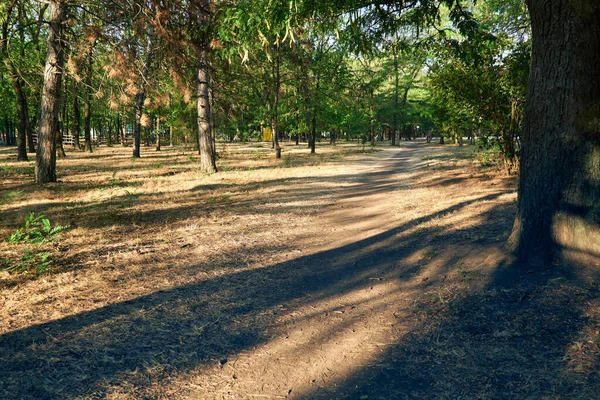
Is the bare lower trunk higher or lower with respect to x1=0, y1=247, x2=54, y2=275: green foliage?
higher

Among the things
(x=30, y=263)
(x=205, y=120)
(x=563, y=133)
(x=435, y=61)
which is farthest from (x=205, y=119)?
(x=563, y=133)

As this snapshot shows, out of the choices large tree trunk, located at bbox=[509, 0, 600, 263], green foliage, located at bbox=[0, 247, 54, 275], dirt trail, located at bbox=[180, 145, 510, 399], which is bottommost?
dirt trail, located at bbox=[180, 145, 510, 399]

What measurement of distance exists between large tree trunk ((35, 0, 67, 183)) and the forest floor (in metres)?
5.17

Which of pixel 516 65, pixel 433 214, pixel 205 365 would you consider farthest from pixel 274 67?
pixel 205 365

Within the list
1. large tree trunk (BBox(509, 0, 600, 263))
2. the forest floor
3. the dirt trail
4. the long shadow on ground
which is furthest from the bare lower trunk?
large tree trunk (BBox(509, 0, 600, 263))

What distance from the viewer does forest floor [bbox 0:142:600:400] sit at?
292 cm

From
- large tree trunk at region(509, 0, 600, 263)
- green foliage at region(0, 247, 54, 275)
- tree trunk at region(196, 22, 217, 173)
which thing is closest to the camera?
large tree trunk at region(509, 0, 600, 263)

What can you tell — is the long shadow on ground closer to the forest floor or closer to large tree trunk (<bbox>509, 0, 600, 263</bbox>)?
the forest floor

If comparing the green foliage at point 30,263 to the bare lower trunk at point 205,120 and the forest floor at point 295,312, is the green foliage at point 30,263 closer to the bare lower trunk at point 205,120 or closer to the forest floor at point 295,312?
the forest floor at point 295,312

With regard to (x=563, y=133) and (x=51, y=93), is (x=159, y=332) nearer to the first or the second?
(x=563, y=133)

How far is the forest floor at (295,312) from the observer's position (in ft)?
9.59

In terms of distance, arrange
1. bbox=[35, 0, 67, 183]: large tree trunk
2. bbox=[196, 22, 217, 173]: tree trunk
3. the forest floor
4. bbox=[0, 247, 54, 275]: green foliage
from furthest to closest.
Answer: bbox=[196, 22, 217, 173]: tree trunk, bbox=[35, 0, 67, 183]: large tree trunk, bbox=[0, 247, 54, 275]: green foliage, the forest floor

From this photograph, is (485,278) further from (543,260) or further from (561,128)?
(561,128)

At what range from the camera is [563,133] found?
13.9 feet
